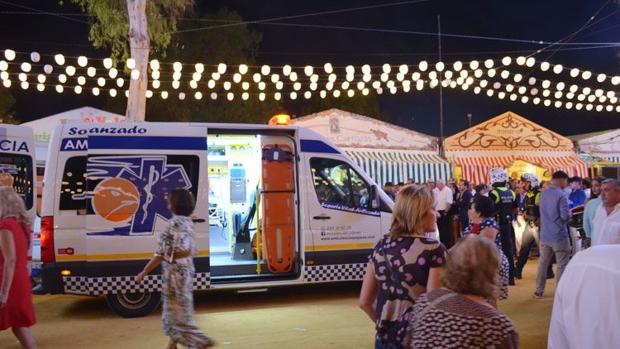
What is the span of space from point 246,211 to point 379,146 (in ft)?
37.1

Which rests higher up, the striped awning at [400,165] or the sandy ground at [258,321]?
the striped awning at [400,165]

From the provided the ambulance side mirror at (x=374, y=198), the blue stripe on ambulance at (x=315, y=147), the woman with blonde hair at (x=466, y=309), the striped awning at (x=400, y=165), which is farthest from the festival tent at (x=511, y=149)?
the woman with blonde hair at (x=466, y=309)

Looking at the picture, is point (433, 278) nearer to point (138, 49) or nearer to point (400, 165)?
point (138, 49)

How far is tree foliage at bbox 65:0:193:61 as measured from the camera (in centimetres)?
1518

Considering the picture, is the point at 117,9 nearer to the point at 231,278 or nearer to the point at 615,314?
the point at 231,278

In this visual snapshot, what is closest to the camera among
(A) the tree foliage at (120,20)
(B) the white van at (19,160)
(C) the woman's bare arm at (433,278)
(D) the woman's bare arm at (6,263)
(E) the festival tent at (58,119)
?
(C) the woman's bare arm at (433,278)

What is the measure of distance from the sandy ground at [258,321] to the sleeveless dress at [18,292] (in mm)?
1668

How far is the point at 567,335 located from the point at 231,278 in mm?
6923

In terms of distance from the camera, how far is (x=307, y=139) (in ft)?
30.3

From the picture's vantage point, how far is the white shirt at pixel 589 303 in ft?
7.57

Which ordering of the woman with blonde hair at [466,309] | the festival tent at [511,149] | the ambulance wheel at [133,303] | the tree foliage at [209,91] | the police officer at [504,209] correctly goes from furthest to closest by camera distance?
the tree foliage at [209,91]
the festival tent at [511,149]
the police officer at [504,209]
the ambulance wheel at [133,303]
the woman with blonde hair at [466,309]

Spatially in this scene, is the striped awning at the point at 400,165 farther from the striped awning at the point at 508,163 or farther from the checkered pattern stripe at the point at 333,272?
the checkered pattern stripe at the point at 333,272

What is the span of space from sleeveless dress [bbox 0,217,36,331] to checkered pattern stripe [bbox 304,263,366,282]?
436cm

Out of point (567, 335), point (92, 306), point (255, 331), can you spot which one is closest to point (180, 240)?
point (255, 331)
